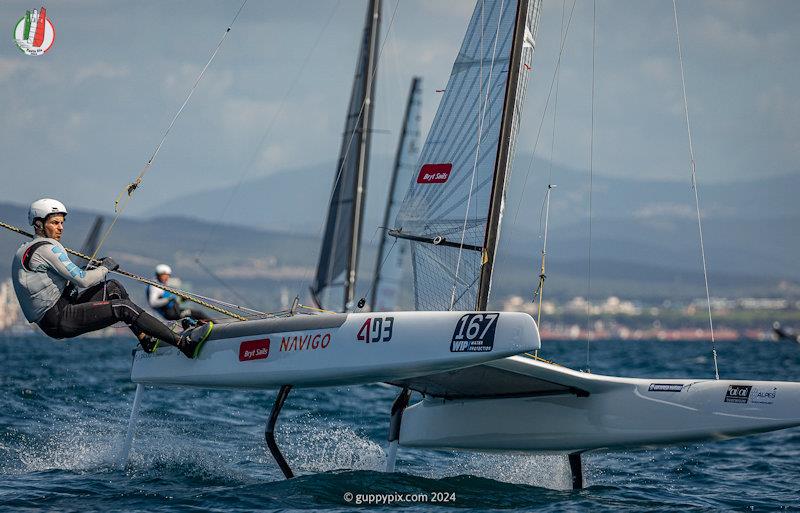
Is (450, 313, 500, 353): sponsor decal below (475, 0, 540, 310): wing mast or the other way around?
below

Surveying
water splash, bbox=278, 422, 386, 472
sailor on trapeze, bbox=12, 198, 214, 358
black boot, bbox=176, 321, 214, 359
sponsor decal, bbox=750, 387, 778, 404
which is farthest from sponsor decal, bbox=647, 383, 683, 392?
sailor on trapeze, bbox=12, 198, 214, 358

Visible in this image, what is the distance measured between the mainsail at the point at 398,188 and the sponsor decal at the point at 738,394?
11.3 metres

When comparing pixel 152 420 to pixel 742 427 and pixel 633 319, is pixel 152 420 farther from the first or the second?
pixel 633 319

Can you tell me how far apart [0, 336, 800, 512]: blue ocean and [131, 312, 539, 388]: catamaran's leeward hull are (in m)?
0.73

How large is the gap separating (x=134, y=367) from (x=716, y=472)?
4.59 m

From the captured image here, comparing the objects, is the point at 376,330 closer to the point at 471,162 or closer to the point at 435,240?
the point at 435,240

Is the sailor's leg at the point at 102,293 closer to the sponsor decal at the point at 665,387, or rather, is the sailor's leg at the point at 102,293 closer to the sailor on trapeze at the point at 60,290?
the sailor on trapeze at the point at 60,290

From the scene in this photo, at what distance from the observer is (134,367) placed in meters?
8.88

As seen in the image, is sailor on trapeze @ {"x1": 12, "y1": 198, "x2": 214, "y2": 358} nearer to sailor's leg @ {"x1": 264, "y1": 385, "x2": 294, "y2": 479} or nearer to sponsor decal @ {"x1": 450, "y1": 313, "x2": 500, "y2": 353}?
sailor's leg @ {"x1": 264, "y1": 385, "x2": 294, "y2": 479}

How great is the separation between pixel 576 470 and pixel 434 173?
2430 mm

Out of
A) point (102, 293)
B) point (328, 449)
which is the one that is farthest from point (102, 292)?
point (328, 449)

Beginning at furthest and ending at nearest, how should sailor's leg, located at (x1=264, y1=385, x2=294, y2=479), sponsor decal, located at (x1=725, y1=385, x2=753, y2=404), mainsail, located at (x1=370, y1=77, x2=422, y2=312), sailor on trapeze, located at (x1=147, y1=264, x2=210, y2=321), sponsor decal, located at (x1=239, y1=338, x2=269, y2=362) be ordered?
mainsail, located at (x1=370, y1=77, x2=422, y2=312), sailor on trapeze, located at (x1=147, y1=264, x2=210, y2=321), sailor's leg, located at (x1=264, y1=385, x2=294, y2=479), sponsor decal, located at (x1=239, y1=338, x2=269, y2=362), sponsor decal, located at (x1=725, y1=385, x2=753, y2=404)

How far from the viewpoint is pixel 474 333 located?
6.88 metres

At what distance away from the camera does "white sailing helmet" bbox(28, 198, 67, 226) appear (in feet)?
24.4
